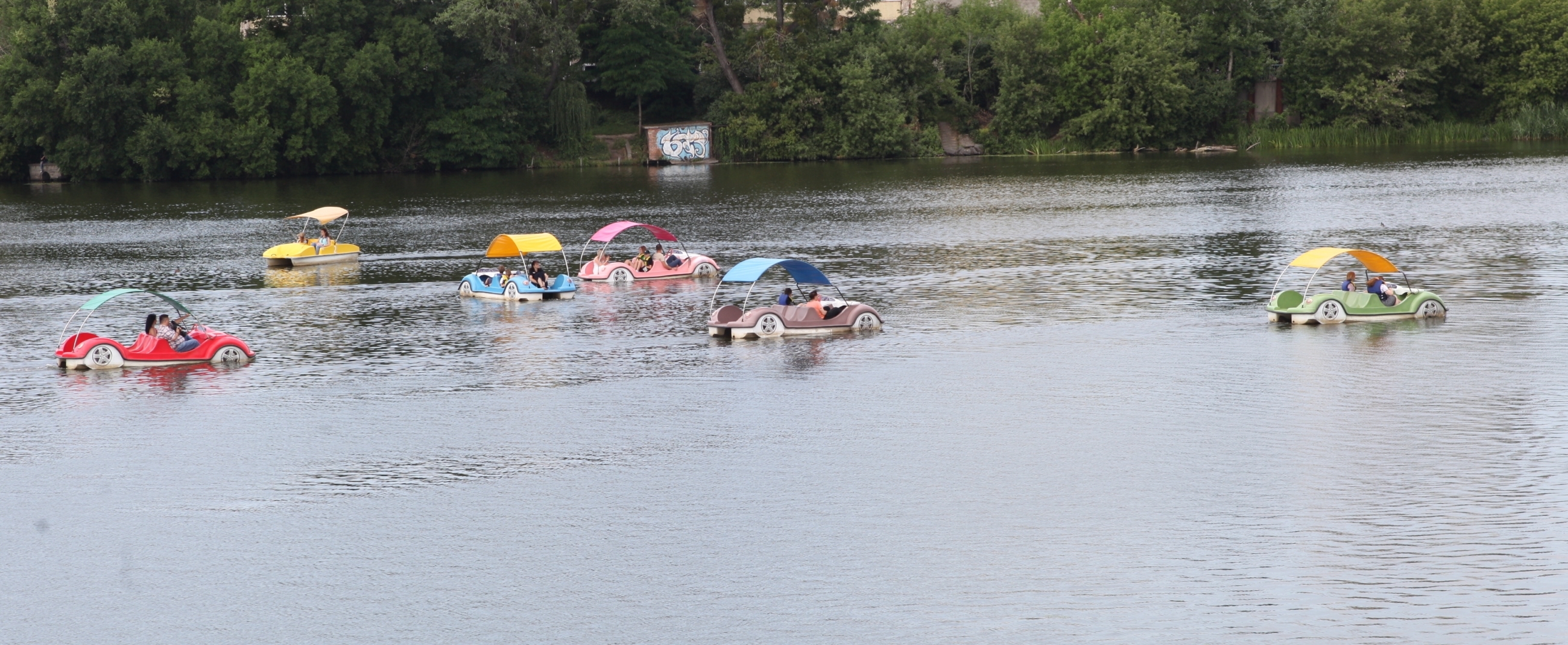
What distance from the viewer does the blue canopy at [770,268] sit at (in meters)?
44.5

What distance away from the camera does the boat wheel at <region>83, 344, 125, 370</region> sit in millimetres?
40312

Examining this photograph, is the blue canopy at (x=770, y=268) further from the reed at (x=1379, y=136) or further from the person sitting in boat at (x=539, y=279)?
the reed at (x=1379, y=136)

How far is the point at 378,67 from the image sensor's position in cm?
12044

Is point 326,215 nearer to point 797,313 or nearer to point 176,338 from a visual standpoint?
point 176,338

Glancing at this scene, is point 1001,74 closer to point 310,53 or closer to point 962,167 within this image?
point 962,167

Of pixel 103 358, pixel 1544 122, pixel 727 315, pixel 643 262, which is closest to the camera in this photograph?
pixel 103 358

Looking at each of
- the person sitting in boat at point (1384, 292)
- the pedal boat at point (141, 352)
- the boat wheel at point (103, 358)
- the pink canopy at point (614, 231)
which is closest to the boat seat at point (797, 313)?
the pedal boat at point (141, 352)

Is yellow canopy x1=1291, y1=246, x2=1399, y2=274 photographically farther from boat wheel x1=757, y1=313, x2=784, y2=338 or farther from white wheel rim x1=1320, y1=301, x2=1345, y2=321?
boat wheel x1=757, y1=313, x2=784, y2=338

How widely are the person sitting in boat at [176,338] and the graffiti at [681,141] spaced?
9428cm

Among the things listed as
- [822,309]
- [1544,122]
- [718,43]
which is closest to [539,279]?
[822,309]

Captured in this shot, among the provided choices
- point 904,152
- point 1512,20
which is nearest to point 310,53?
point 904,152

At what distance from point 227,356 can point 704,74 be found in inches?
3848

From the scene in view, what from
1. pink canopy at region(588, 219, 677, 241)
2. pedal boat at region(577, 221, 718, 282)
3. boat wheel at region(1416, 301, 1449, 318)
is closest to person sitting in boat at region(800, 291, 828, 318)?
pedal boat at region(577, 221, 718, 282)

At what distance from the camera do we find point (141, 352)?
134ft
